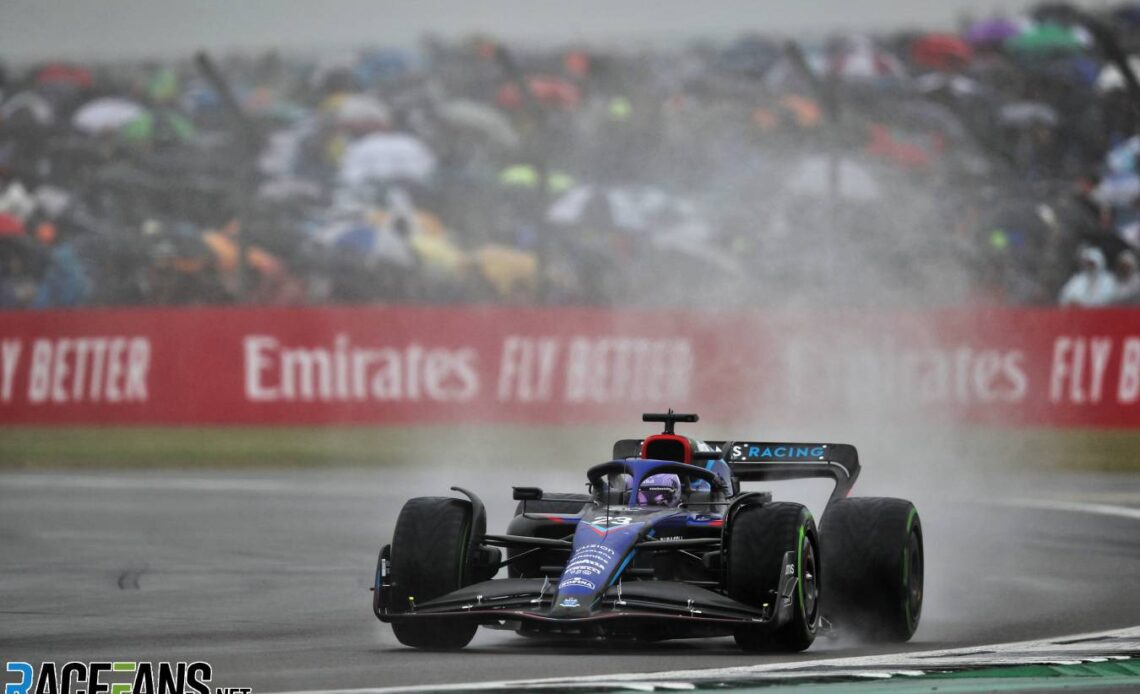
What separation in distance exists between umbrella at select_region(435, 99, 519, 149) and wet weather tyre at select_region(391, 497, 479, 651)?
79.5 ft

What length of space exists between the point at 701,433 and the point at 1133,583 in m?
11.9

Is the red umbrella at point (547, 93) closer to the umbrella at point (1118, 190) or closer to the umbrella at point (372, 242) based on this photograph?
the umbrella at point (372, 242)

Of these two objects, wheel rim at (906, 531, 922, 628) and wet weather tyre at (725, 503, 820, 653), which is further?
wheel rim at (906, 531, 922, 628)

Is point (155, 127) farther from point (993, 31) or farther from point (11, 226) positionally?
point (993, 31)

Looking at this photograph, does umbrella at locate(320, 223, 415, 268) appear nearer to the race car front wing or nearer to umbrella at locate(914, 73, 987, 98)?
umbrella at locate(914, 73, 987, 98)

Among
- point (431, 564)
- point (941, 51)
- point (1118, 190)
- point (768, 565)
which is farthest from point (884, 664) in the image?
point (941, 51)

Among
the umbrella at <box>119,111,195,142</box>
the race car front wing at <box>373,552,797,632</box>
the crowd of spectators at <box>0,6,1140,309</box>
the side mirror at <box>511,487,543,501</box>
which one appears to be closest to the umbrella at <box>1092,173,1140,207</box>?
the crowd of spectators at <box>0,6,1140,309</box>

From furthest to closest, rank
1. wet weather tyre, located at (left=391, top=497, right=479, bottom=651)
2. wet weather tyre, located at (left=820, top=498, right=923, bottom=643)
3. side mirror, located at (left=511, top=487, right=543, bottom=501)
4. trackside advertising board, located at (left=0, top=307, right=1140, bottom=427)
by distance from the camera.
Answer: trackside advertising board, located at (left=0, top=307, right=1140, bottom=427) < side mirror, located at (left=511, top=487, right=543, bottom=501) < wet weather tyre, located at (left=820, top=498, right=923, bottom=643) < wet weather tyre, located at (left=391, top=497, right=479, bottom=651)

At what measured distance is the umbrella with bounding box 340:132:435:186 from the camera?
3381 centimetres

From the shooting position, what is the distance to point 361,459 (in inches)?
1005

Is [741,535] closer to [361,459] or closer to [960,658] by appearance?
[960,658]

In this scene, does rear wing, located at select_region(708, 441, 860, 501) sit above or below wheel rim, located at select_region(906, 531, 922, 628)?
above

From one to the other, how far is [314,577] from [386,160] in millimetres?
21263

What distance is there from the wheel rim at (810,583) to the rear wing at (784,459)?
1.93 metres
